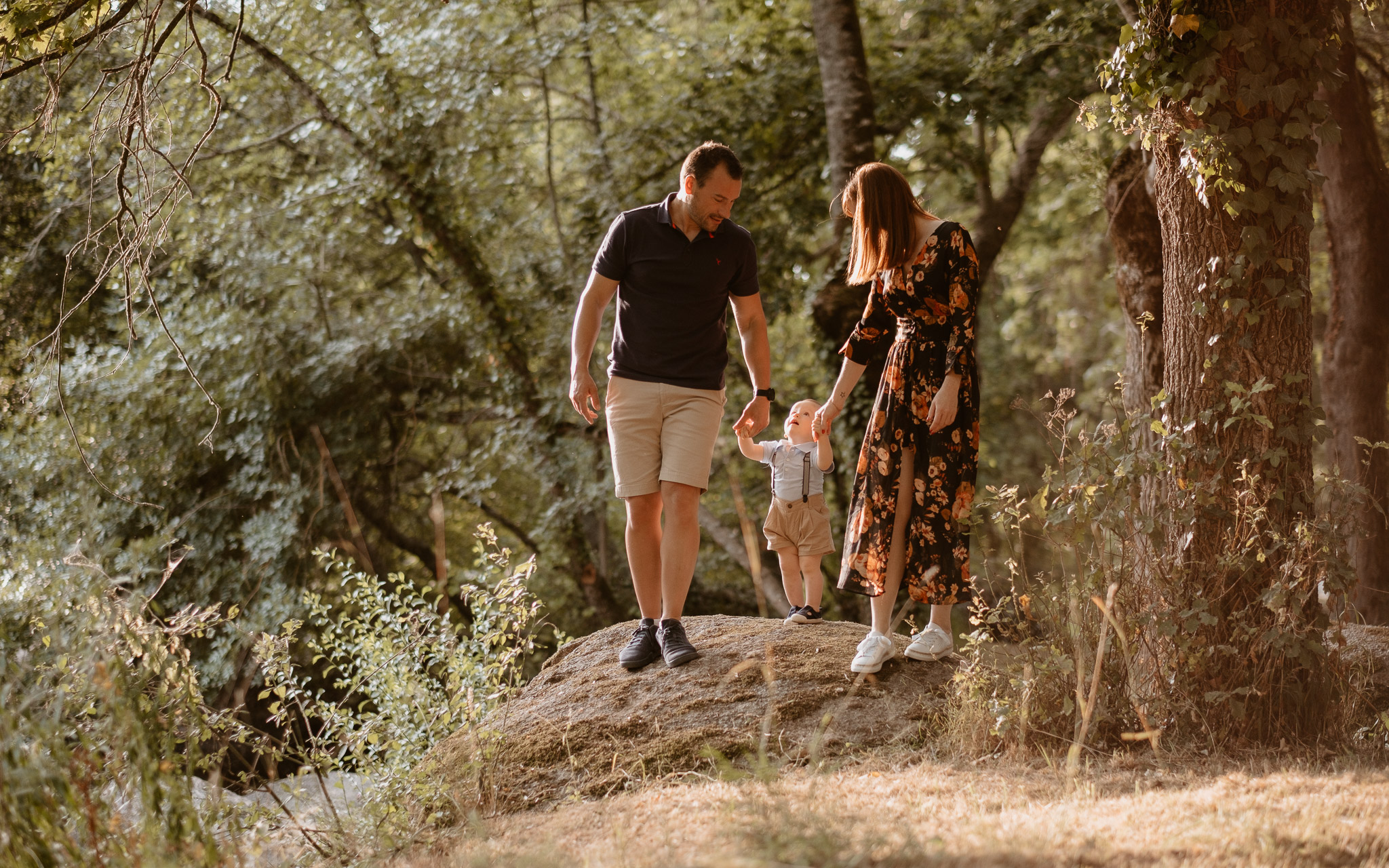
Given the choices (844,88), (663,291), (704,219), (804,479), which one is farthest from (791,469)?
(844,88)

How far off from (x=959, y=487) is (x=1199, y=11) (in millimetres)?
1750

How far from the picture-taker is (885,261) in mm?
3852

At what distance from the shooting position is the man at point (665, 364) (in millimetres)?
4090

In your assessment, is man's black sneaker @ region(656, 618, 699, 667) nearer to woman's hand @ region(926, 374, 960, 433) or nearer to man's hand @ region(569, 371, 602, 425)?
man's hand @ region(569, 371, 602, 425)

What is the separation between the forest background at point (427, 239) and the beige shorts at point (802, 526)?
93.1 inches

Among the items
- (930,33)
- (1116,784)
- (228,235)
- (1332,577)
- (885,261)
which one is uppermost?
(930,33)

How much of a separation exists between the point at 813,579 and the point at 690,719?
193cm

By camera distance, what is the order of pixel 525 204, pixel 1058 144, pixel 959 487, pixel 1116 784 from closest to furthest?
pixel 1116 784, pixel 959 487, pixel 1058 144, pixel 525 204

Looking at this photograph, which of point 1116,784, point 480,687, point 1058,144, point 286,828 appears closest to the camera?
point 1116,784

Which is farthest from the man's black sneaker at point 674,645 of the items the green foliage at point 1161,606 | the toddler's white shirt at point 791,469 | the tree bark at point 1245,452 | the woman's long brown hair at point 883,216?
the tree bark at point 1245,452

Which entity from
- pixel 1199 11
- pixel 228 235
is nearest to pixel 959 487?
pixel 1199 11

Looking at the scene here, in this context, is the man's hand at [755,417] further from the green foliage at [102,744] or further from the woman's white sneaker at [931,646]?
the green foliage at [102,744]

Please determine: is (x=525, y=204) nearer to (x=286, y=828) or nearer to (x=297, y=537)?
(x=297, y=537)

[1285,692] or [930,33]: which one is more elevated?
[930,33]
